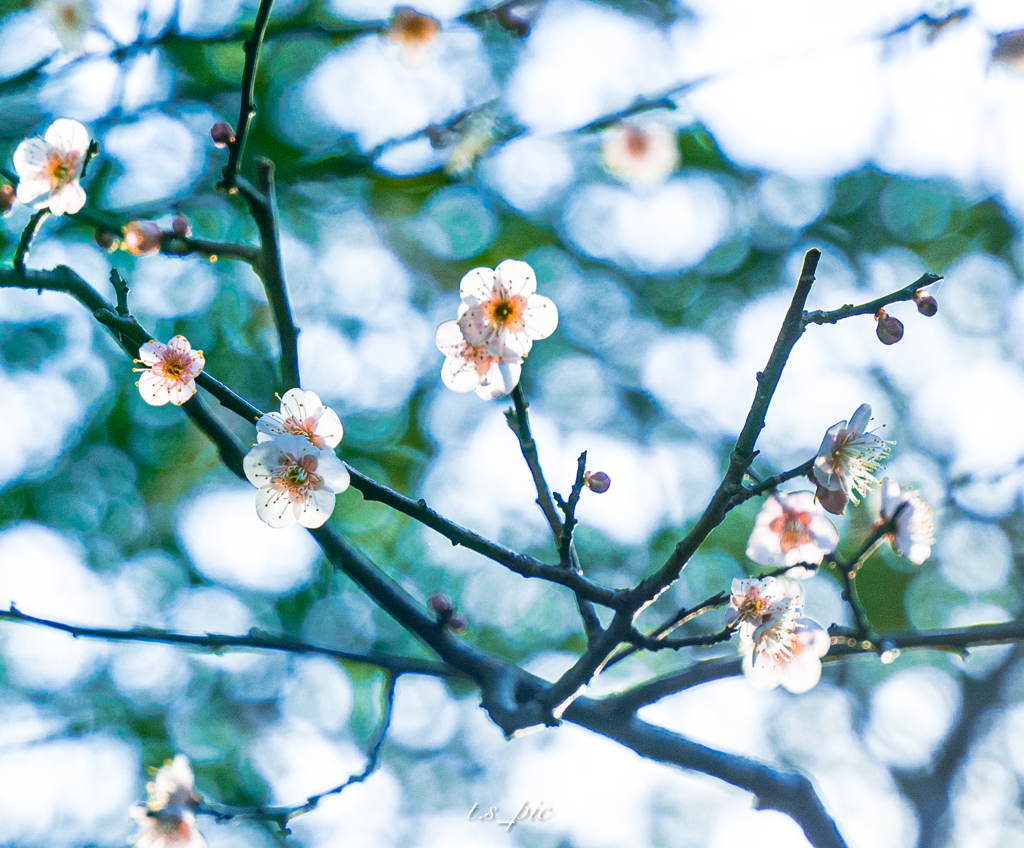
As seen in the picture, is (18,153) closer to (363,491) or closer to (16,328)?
(363,491)

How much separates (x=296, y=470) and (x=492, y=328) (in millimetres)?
502

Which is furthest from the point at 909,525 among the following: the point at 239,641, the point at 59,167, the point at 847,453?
the point at 59,167

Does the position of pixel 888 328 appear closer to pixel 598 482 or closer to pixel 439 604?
pixel 598 482

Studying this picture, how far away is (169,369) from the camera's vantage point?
1.39m

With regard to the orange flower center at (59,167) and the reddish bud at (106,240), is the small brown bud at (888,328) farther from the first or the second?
the orange flower center at (59,167)

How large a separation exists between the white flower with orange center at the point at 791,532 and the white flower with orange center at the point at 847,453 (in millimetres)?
189

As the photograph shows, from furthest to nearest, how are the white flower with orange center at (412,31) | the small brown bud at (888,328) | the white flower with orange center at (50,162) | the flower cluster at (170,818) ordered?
the white flower with orange center at (412,31)
the flower cluster at (170,818)
the white flower with orange center at (50,162)
the small brown bud at (888,328)

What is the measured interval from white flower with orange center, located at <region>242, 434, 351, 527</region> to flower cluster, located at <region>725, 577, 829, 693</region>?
2.47ft

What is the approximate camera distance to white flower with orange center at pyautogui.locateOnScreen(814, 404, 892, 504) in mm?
1333

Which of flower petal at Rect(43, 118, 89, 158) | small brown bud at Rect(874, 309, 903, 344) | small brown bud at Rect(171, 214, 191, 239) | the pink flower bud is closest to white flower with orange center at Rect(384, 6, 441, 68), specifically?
flower petal at Rect(43, 118, 89, 158)

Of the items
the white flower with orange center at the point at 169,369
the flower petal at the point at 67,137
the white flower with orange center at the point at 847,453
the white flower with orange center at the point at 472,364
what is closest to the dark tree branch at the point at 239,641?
the white flower with orange center at the point at 169,369

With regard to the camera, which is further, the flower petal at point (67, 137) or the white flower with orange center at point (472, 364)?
the flower petal at point (67, 137)

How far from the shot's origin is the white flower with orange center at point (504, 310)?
62.6 inches

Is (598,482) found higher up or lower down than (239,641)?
higher up
